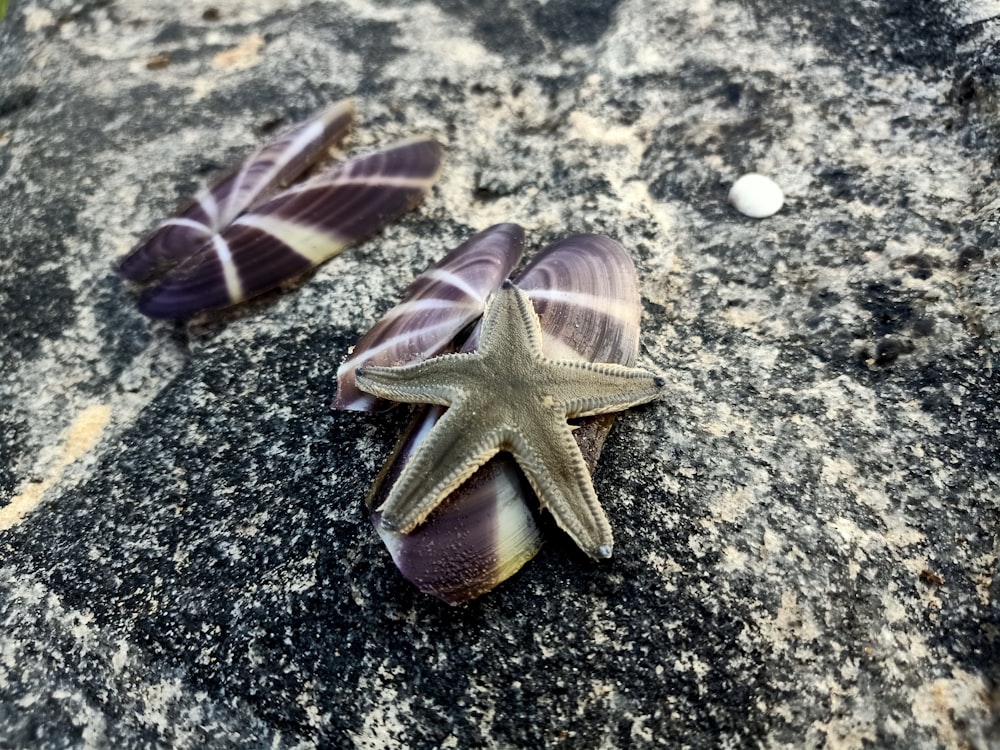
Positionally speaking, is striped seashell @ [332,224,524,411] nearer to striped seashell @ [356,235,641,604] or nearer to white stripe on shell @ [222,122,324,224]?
striped seashell @ [356,235,641,604]

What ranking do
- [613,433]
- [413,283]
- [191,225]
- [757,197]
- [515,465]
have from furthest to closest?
1. [191,225]
2. [757,197]
3. [413,283]
4. [613,433]
5. [515,465]

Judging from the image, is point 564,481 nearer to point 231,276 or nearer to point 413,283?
point 413,283

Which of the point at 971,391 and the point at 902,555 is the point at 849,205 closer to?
the point at 971,391

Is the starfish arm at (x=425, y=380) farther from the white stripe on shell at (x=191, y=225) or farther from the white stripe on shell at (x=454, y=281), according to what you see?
the white stripe on shell at (x=191, y=225)

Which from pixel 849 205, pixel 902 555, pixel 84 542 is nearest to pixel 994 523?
pixel 902 555

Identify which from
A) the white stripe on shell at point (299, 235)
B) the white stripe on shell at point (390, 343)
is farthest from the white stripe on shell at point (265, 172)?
the white stripe on shell at point (390, 343)

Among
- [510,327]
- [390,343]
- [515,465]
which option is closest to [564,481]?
[515,465]

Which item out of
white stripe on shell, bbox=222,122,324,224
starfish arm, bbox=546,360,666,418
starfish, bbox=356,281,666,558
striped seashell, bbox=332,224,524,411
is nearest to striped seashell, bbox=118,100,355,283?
white stripe on shell, bbox=222,122,324,224

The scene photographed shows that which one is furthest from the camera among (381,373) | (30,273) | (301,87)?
(301,87)
